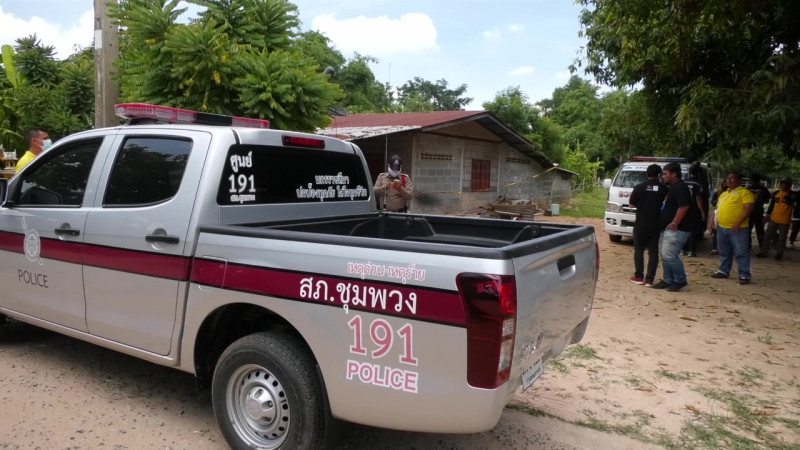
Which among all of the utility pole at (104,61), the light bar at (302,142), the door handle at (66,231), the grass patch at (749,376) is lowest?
the grass patch at (749,376)

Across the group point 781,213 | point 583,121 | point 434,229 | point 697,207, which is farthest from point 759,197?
point 583,121

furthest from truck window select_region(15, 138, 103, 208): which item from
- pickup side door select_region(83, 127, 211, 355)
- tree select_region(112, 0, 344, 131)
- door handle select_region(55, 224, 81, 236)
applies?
tree select_region(112, 0, 344, 131)

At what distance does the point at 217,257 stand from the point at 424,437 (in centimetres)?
172

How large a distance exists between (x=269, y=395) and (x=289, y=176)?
1.58 m

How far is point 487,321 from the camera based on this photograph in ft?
7.39

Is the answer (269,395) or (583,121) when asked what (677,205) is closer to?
(269,395)

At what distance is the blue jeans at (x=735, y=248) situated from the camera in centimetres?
817

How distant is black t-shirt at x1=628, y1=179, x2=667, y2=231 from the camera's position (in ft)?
24.7

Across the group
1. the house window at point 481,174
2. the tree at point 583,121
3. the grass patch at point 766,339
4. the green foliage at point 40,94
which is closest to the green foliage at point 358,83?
the tree at point 583,121

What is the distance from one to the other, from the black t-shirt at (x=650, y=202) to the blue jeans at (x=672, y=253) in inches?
9.1

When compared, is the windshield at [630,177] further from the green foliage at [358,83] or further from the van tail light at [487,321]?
the green foliage at [358,83]

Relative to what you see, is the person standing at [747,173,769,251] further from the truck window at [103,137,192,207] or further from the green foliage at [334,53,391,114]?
the green foliage at [334,53,391,114]

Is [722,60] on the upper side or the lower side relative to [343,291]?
upper

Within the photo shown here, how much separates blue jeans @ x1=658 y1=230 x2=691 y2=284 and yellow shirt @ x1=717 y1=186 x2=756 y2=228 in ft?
3.15
